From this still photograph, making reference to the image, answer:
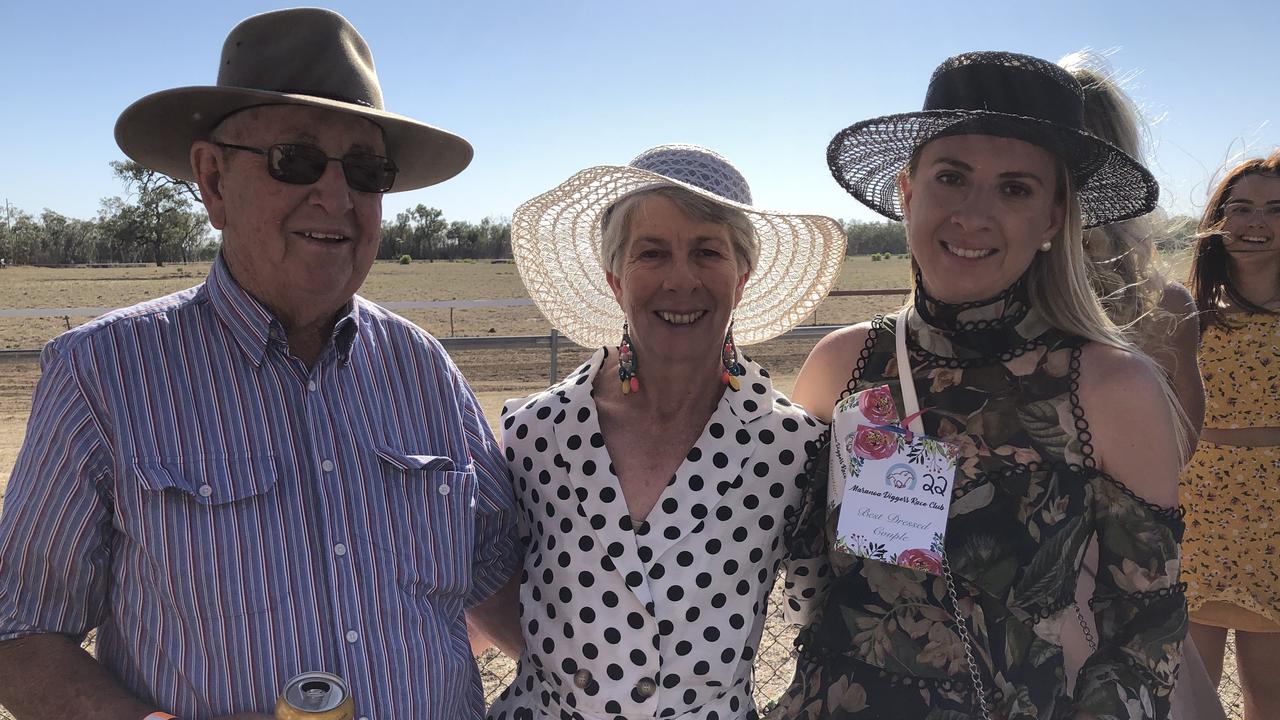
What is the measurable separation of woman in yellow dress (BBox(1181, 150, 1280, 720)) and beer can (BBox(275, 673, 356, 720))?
3623 millimetres

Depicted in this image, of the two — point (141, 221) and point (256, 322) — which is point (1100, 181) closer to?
point (256, 322)

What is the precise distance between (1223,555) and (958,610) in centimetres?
252

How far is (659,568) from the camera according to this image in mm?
2141

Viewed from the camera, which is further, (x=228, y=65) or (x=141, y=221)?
(x=141, y=221)

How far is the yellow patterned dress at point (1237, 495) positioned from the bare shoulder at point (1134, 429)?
2218mm

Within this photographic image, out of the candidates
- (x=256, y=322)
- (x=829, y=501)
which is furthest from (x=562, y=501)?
(x=256, y=322)

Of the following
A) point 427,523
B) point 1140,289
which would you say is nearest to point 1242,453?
point 1140,289

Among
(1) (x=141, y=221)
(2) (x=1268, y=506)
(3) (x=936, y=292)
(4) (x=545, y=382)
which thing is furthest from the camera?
(1) (x=141, y=221)

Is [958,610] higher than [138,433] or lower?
lower

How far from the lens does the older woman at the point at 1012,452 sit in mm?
1938

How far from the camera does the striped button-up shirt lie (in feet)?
5.74

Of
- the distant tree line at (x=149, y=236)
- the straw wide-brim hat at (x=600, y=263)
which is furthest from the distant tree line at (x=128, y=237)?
the straw wide-brim hat at (x=600, y=263)

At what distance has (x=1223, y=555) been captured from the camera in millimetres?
3793

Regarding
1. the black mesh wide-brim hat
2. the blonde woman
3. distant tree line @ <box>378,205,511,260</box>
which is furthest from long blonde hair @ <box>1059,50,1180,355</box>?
distant tree line @ <box>378,205,511,260</box>
